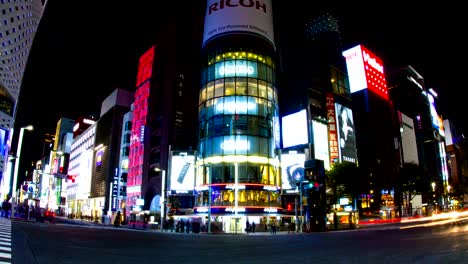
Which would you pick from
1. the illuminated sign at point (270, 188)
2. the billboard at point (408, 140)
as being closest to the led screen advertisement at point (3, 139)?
the illuminated sign at point (270, 188)

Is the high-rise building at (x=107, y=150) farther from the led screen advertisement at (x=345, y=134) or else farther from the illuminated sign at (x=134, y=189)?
the led screen advertisement at (x=345, y=134)

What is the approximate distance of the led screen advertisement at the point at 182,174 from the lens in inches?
2837

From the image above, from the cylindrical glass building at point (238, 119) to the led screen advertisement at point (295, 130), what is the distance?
15597 mm

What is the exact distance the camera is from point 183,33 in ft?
323

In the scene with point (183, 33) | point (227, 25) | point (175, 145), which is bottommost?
point (175, 145)

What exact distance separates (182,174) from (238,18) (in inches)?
1346

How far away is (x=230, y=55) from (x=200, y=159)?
2164 centimetres

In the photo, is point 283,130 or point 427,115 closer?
point 283,130

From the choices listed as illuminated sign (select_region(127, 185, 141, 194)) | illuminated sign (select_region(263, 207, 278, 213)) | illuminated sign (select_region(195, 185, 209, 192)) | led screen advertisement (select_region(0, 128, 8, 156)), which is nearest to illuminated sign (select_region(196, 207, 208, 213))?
illuminated sign (select_region(195, 185, 209, 192))

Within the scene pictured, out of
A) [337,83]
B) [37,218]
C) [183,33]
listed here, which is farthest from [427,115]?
[37,218]

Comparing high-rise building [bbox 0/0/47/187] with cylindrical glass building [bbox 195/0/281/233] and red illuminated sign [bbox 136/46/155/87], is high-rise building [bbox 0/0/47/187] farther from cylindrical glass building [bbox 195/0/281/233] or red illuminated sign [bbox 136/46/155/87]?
red illuminated sign [bbox 136/46/155/87]

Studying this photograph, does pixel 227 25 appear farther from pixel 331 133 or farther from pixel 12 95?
pixel 12 95

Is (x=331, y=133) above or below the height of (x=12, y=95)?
above

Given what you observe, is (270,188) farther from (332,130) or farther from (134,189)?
(134,189)
